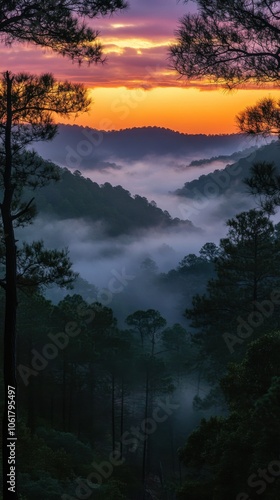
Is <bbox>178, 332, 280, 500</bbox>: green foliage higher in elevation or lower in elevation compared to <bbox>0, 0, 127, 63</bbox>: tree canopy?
lower

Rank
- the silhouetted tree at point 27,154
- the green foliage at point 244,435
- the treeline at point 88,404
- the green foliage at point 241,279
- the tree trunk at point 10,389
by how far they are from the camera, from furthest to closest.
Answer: the treeline at point 88,404 < the green foliage at point 241,279 < the green foliage at point 244,435 < the silhouetted tree at point 27,154 < the tree trunk at point 10,389

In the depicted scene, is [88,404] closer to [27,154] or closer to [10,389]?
[27,154]

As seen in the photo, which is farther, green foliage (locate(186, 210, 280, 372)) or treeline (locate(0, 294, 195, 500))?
treeline (locate(0, 294, 195, 500))

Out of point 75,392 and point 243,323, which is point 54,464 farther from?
point 75,392

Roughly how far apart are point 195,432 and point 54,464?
6880 millimetres

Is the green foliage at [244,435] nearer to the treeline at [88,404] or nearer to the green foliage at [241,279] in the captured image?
the treeline at [88,404]

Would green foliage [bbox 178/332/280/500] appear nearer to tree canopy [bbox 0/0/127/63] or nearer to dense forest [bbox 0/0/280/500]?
dense forest [bbox 0/0/280/500]

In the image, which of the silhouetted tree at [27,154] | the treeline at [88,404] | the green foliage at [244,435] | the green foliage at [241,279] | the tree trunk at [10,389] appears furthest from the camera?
the treeline at [88,404]

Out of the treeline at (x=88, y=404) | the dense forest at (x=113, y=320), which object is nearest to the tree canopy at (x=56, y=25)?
the dense forest at (x=113, y=320)

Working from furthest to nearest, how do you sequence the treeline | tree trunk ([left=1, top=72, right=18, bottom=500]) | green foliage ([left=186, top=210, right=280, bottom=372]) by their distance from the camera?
the treeline
green foliage ([left=186, top=210, right=280, bottom=372])
tree trunk ([left=1, top=72, right=18, bottom=500])

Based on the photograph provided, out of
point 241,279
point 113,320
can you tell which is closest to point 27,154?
point 241,279

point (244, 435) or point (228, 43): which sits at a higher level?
point (228, 43)

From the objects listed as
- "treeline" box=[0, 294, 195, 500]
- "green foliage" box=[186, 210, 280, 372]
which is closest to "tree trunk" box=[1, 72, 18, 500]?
"treeline" box=[0, 294, 195, 500]

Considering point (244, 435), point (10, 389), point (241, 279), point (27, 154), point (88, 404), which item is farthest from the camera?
point (88, 404)
